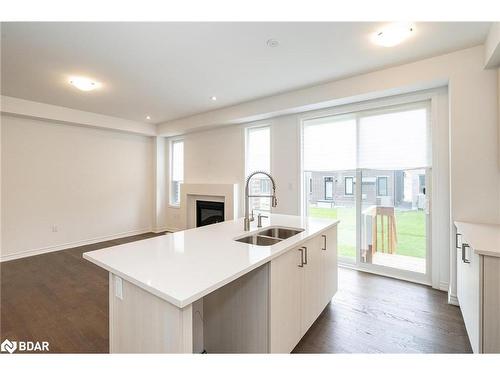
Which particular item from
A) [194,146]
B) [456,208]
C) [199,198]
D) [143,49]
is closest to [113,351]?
[143,49]

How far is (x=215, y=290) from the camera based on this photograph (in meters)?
1.60

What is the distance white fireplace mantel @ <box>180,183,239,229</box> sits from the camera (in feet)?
15.6

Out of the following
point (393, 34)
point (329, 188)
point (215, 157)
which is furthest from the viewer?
point (215, 157)

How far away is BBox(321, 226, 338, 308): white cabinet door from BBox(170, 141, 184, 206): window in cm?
445

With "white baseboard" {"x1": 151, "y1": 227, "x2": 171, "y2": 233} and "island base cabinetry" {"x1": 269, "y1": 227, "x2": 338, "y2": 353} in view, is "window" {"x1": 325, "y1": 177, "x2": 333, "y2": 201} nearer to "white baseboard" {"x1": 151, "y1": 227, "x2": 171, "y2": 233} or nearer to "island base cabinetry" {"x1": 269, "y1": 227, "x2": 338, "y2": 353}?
"island base cabinetry" {"x1": 269, "y1": 227, "x2": 338, "y2": 353}

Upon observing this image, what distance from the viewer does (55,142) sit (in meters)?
4.47

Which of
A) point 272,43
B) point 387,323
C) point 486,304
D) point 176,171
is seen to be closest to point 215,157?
point 176,171

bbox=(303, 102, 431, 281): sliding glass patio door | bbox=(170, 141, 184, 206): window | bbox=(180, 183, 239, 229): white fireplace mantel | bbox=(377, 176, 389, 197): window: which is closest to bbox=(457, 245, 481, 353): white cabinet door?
bbox=(303, 102, 431, 281): sliding glass patio door

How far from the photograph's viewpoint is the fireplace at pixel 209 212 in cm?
513

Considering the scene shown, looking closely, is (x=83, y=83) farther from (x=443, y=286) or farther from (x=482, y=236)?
(x=443, y=286)
